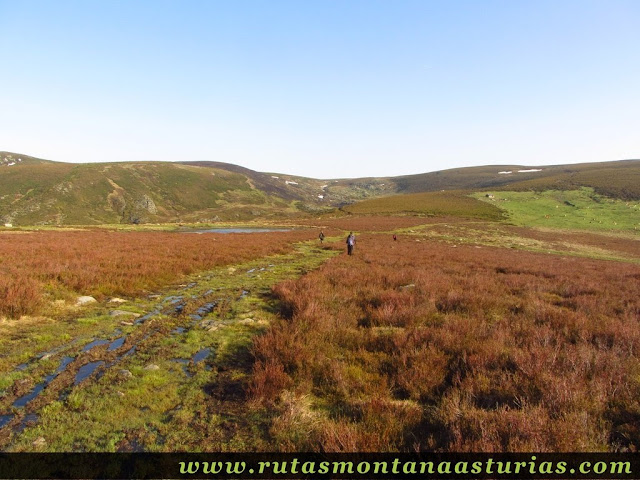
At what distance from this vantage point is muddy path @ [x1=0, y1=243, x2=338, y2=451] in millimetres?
4449

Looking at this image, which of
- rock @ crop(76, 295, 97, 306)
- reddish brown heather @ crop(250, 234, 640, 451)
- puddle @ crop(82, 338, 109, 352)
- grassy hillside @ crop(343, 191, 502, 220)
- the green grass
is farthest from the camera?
grassy hillside @ crop(343, 191, 502, 220)

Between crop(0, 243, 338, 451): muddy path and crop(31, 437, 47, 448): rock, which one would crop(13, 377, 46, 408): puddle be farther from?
crop(31, 437, 47, 448): rock

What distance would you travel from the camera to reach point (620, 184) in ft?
292

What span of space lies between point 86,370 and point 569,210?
9042 cm

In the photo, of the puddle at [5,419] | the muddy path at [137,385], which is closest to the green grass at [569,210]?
the muddy path at [137,385]

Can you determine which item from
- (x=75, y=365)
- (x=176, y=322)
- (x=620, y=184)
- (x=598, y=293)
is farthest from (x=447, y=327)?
(x=620, y=184)

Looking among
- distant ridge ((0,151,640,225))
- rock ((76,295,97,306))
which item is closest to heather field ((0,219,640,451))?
rock ((76,295,97,306))

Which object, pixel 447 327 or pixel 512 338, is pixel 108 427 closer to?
pixel 447 327

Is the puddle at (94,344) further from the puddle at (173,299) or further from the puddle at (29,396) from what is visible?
the puddle at (173,299)

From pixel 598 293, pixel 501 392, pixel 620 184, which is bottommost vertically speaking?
pixel 598 293

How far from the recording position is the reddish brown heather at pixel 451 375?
13.0 feet

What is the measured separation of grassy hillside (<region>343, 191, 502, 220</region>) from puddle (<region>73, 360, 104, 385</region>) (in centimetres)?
7531

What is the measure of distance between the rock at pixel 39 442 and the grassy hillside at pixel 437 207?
76.8m

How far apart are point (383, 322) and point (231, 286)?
818 centimetres
